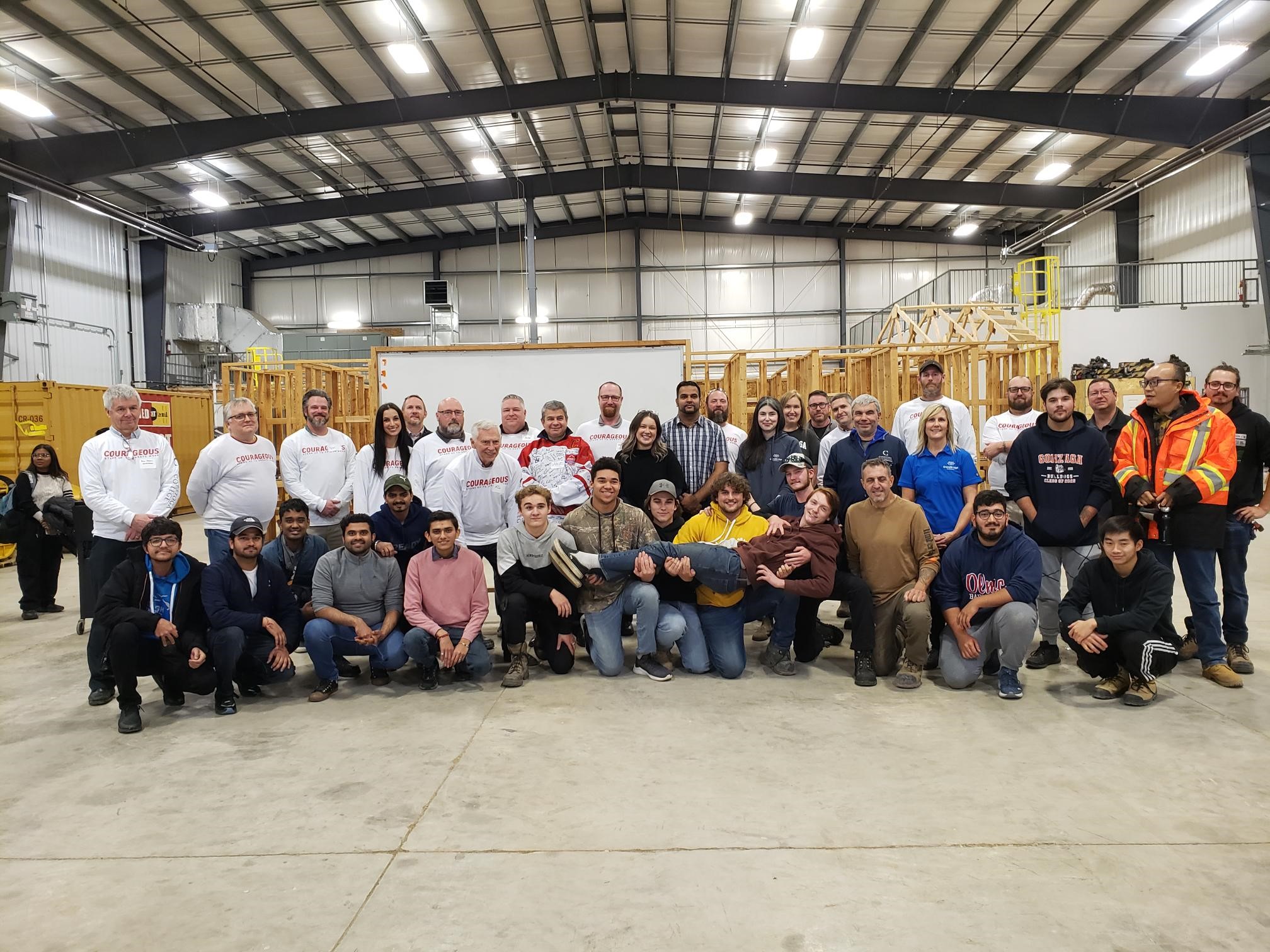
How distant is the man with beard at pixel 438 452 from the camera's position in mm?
5719

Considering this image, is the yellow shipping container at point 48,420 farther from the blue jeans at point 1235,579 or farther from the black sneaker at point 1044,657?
the blue jeans at point 1235,579

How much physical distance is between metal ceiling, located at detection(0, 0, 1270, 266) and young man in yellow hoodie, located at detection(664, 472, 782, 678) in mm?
9366

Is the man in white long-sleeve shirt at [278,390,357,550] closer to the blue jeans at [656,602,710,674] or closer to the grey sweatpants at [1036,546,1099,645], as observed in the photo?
the blue jeans at [656,602,710,674]

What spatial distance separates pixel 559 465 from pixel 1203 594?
394 cm

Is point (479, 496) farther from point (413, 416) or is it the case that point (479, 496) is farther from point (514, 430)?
point (413, 416)

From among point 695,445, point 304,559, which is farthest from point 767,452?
point 304,559

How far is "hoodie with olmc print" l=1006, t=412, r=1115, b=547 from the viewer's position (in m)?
5.01

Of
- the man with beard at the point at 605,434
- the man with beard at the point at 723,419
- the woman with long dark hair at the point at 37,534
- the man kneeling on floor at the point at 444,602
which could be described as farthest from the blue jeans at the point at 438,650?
the woman with long dark hair at the point at 37,534

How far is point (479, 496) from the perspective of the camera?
5559 millimetres

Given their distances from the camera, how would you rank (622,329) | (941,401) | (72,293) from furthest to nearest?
1. (622,329)
2. (72,293)
3. (941,401)

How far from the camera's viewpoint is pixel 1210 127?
13.8m

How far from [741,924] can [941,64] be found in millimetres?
14232

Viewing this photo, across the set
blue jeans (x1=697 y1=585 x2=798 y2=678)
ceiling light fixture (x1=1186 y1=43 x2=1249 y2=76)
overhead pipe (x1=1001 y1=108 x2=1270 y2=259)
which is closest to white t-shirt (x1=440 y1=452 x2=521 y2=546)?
blue jeans (x1=697 y1=585 x2=798 y2=678)

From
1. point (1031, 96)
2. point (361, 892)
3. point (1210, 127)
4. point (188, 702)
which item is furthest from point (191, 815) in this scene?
point (1210, 127)
